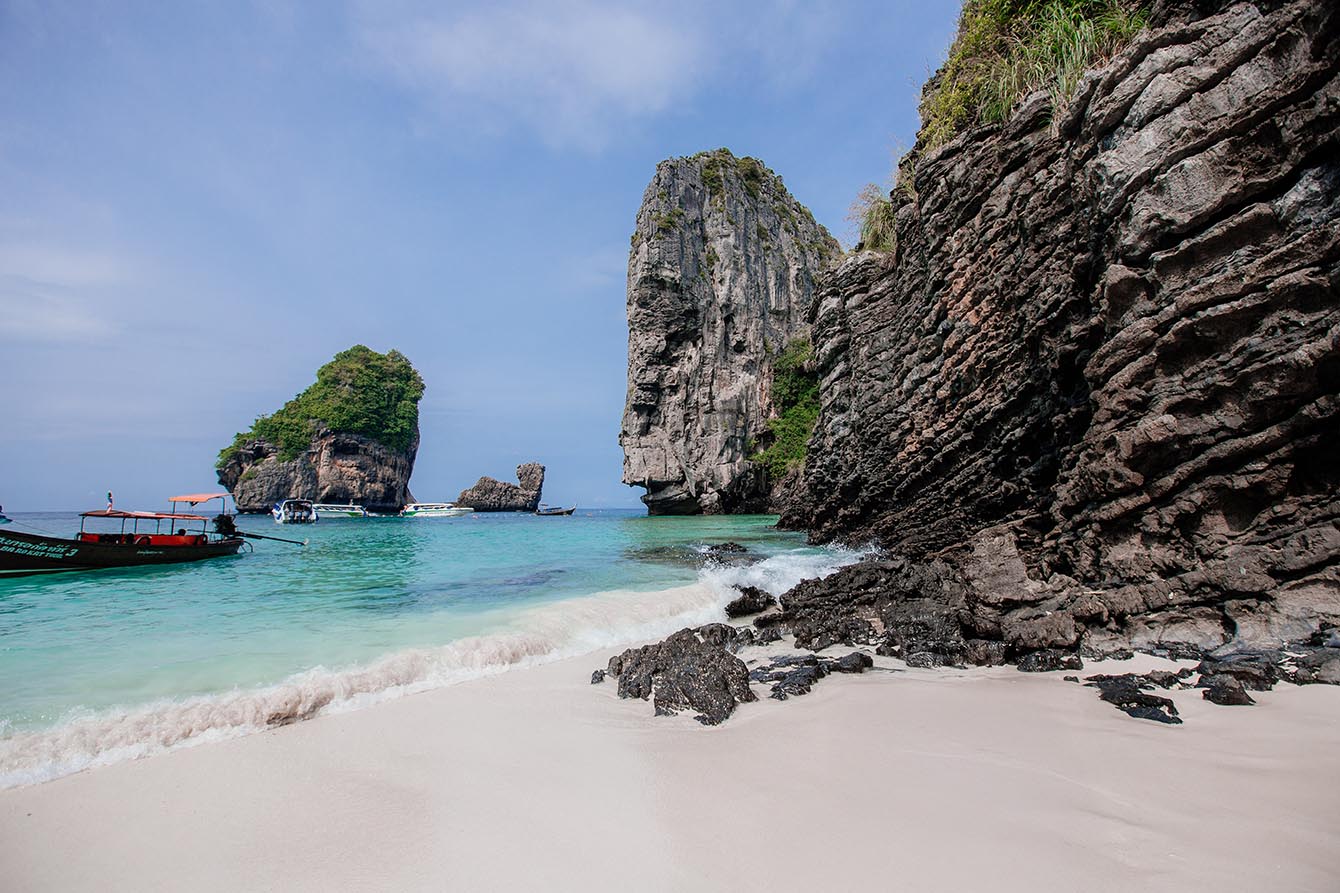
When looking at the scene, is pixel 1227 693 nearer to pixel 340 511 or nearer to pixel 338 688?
pixel 338 688

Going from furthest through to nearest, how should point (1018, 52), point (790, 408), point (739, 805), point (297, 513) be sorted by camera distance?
point (297, 513) → point (790, 408) → point (1018, 52) → point (739, 805)

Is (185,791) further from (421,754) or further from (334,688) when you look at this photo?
(334,688)

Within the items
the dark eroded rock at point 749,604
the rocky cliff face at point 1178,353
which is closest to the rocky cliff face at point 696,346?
the dark eroded rock at point 749,604

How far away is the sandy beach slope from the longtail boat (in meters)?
17.3

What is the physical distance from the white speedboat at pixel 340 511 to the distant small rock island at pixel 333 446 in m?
3.81

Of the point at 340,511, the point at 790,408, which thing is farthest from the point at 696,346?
the point at 340,511

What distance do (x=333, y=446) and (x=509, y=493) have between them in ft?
80.2

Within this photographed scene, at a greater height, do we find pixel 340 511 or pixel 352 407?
pixel 352 407

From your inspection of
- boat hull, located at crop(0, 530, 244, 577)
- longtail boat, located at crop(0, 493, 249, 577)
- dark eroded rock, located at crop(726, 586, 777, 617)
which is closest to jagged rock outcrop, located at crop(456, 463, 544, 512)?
longtail boat, located at crop(0, 493, 249, 577)

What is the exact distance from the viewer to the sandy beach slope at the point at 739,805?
8.12ft

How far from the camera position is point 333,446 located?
71.8m

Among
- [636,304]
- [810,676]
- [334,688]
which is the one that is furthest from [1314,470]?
[636,304]

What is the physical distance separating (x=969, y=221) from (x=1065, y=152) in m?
2.96

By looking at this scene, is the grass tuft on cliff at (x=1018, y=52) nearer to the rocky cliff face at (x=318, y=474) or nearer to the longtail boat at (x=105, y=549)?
the longtail boat at (x=105, y=549)
